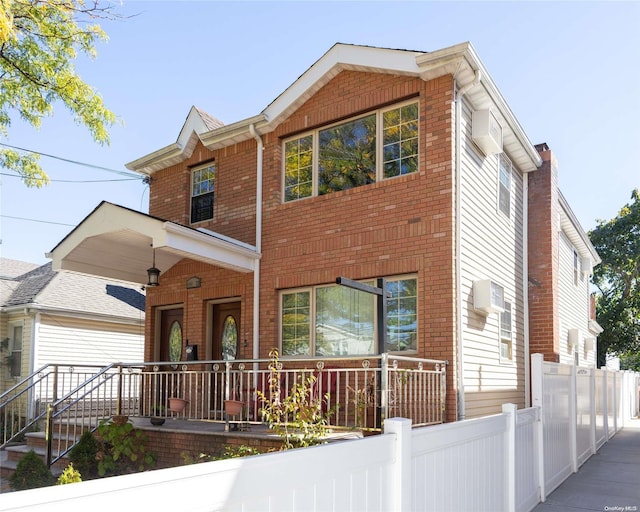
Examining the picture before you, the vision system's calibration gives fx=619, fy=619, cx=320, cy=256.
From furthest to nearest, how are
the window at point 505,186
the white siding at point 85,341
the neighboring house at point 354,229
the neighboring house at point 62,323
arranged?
the white siding at point 85,341, the neighboring house at point 62,323, the window at point 505,186, the neighboring house at point 354,229

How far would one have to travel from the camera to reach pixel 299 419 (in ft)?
22.6

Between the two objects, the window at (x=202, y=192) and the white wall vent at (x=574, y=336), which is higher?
the window at (x=202, y=192)

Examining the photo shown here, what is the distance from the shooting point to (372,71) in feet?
32.6

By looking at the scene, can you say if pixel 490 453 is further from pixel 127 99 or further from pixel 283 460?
pixel 127 99

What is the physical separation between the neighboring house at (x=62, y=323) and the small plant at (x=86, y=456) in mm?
8317

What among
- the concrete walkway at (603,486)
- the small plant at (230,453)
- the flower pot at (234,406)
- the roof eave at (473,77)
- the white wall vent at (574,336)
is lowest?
the concrete walkway at (603,486)

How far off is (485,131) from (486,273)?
2266 mm

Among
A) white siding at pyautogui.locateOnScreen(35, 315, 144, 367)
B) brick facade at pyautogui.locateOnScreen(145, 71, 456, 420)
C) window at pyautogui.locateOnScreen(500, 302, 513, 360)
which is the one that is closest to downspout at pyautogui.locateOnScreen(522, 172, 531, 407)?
window at pyautogui.locateOnScreen(500, 302, 513, 360)

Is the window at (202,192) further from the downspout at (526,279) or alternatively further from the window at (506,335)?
the downspout at (526,279)

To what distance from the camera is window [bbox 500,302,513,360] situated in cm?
1077

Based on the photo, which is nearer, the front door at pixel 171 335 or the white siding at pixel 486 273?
the white siding at pixel 486 273

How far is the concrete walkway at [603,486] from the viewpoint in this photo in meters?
7.08

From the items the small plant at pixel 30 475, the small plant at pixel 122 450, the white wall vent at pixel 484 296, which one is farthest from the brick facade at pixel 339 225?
the small plant at pixel 30 475

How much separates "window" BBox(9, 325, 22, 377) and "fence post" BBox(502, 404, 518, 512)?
1439 cm
